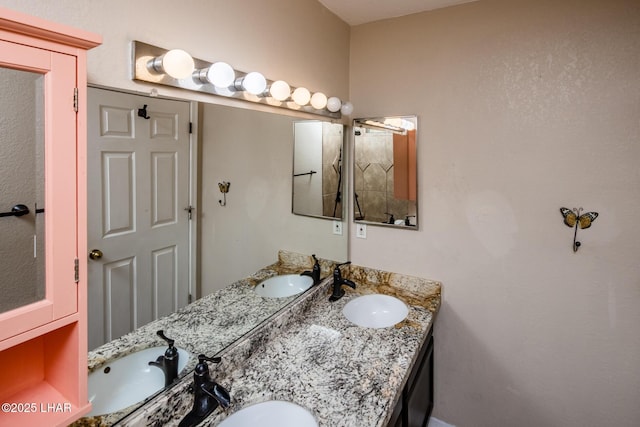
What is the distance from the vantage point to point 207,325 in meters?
1.26

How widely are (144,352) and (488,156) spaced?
1736 mm

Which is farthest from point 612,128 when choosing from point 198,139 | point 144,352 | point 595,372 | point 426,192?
point 144,352

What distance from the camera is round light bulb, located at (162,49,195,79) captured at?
1.03m

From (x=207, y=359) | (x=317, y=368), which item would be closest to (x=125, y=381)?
(x=207, y=359)

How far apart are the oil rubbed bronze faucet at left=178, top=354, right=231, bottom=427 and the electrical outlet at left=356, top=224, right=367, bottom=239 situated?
1309 millimetres

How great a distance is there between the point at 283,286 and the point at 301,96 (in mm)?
906

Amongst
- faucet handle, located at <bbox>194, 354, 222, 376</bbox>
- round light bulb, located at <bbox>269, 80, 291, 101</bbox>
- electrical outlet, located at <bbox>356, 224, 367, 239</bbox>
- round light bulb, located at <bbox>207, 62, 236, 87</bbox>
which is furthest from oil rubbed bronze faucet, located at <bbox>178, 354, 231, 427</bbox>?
electrical outlet, located at <bbox>356, 224, 367, 239</bbox>

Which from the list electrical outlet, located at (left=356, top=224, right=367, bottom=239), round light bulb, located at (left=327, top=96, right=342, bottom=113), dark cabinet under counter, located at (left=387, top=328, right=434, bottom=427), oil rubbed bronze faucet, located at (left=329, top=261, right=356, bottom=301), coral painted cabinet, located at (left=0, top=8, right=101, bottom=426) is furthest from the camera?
electrical outlet, located at (left=356, top=224, right=367, bottom=239)

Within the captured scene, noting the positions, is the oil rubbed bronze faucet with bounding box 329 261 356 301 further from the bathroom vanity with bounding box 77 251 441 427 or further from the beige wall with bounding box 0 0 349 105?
the beige wall with bounding box 0 0 349 105

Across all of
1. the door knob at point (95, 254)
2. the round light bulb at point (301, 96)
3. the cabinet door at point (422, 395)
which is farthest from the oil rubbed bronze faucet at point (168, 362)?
the round light bulb at point (301, 96)

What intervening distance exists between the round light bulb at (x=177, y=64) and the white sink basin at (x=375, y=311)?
1337 millimetres

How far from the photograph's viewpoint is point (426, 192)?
2.01 m

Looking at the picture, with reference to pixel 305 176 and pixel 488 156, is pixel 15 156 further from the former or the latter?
pixel 488 156

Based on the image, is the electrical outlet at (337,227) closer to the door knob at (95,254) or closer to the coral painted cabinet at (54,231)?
the door knob at (95,254)
